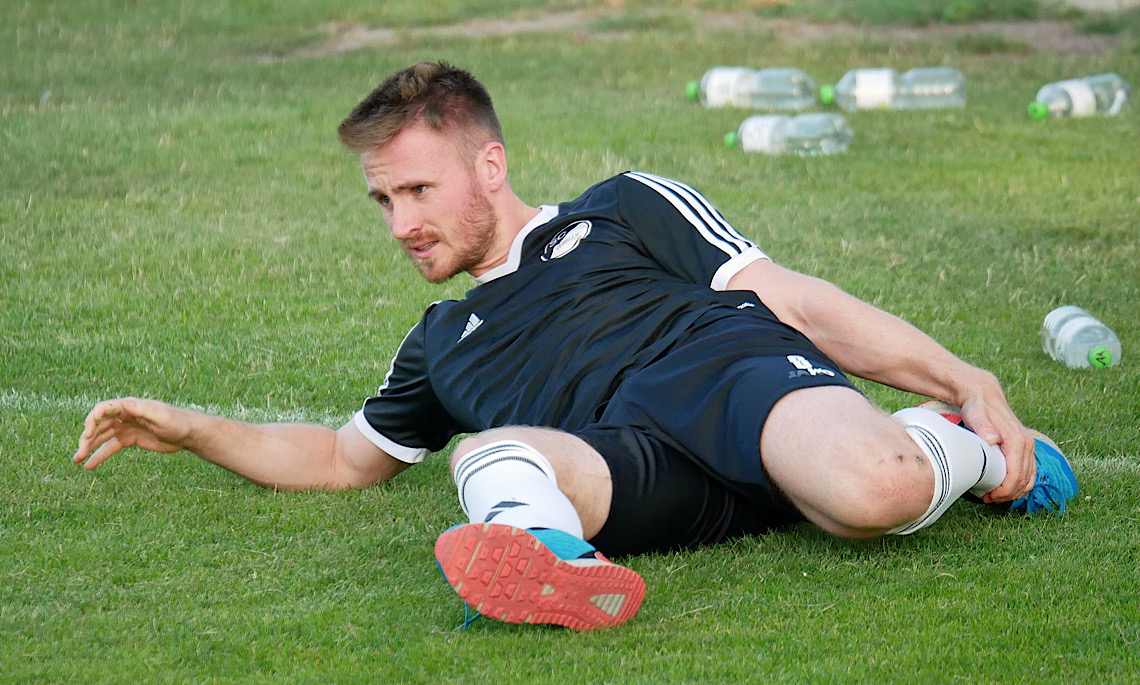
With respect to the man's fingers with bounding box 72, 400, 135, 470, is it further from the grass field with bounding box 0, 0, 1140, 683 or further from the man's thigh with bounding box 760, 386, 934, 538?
the man's thigh with bounding box 760, 386, 934, 538

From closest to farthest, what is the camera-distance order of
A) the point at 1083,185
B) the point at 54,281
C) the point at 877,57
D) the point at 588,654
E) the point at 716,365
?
the point at 588,654
the point at 716,365
the point at 54,281
the point at 1083,185
the point at 877,57

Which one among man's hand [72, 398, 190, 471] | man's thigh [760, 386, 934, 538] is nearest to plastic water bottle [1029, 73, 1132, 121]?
man's thigh [760, 386, 934, 538]

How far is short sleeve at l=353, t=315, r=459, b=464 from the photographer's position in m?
3.96

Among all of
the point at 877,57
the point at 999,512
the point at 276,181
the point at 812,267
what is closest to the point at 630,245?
the point at 999,512

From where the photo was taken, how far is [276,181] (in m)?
8.90

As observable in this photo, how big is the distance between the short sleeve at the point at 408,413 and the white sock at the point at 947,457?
1362mm

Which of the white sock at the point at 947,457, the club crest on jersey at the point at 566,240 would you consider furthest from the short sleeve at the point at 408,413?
the white sock at the point at 947,457

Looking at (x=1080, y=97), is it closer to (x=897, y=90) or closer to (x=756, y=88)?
(x=897, y=90)

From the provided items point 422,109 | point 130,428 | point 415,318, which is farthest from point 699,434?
point 415,318

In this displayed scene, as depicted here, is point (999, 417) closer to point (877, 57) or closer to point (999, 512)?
point (999, 512)

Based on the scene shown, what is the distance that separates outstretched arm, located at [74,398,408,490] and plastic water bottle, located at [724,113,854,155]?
6.08m

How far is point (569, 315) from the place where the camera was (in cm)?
368

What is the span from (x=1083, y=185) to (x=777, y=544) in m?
6.01

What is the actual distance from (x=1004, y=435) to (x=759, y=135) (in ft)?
21.6
